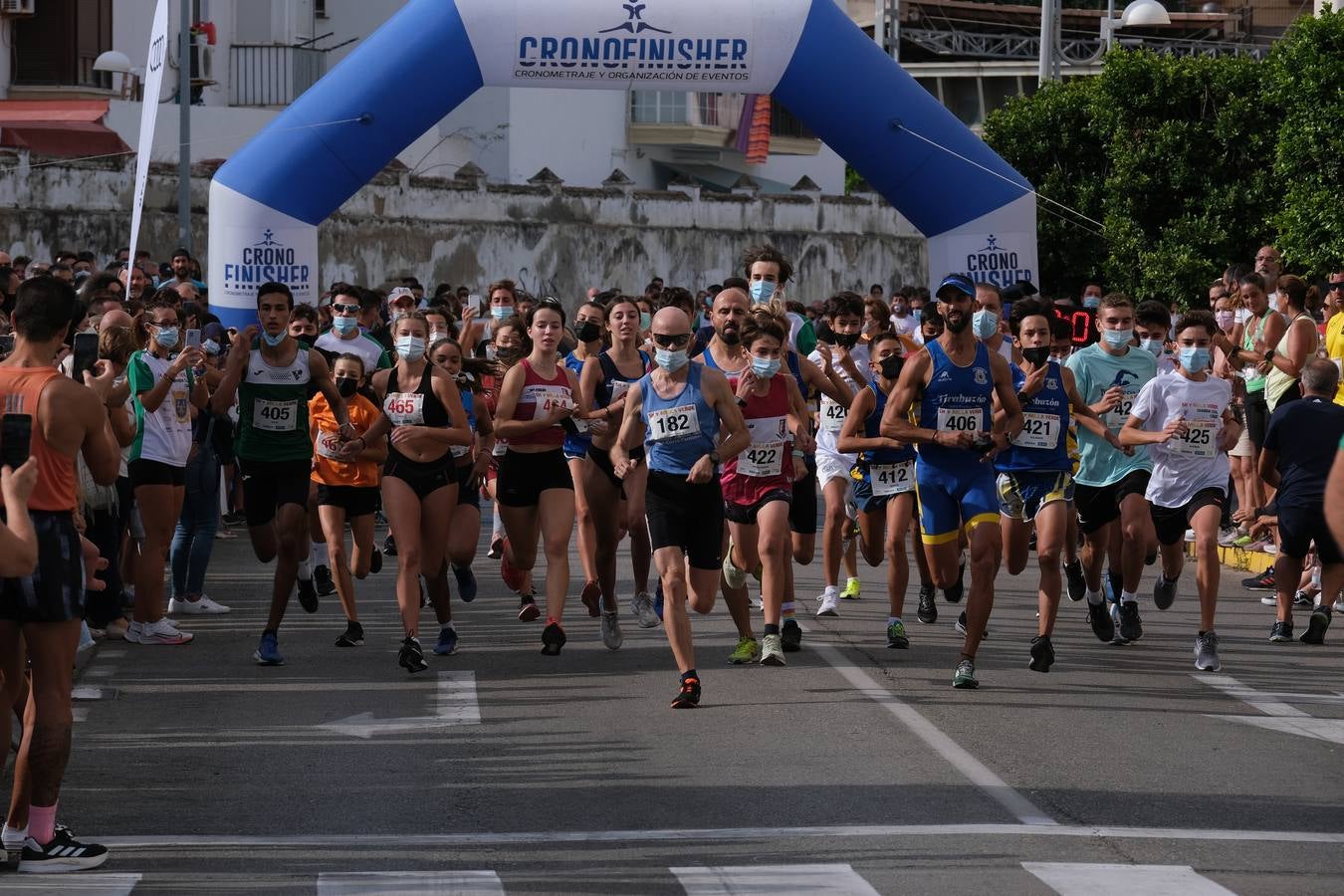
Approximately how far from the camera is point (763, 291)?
13.0 metres

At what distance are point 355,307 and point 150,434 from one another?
3.17 m

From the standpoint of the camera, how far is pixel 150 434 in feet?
39.5

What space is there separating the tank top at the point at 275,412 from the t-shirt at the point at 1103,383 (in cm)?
449

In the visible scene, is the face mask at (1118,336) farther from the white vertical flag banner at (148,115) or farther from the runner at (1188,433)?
the white vertical flag banner at (148,115)

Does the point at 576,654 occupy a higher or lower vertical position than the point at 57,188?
lower

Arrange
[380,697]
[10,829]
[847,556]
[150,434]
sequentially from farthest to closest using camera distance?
[847,556] → [150,434] → [380,697] → [10,829]

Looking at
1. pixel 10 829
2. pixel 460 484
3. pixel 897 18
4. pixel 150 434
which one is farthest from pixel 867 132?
pixel 897 18

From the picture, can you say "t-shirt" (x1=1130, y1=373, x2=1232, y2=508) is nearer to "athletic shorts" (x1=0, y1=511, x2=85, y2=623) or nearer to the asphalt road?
the asphalt road

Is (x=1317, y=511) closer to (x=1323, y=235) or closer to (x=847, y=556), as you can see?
(x=847, y=556)

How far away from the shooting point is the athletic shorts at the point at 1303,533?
12.4 m

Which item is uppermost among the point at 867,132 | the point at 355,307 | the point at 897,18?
the point at 897,18

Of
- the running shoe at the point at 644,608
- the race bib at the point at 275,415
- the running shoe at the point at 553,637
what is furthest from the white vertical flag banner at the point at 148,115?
the running shoe at the point at 553,637

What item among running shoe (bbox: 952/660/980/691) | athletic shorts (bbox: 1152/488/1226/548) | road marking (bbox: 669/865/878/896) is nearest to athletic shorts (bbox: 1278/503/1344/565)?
athletic shorts (bbox: 1152/488/1226/548)

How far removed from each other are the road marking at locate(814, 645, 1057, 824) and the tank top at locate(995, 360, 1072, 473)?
1461mm
